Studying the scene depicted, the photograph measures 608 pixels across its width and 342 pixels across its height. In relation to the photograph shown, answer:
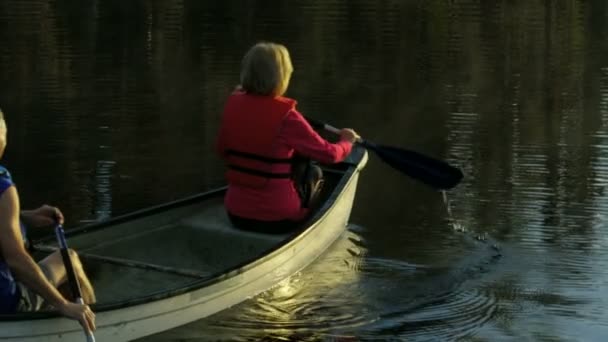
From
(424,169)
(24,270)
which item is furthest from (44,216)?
(424,169)

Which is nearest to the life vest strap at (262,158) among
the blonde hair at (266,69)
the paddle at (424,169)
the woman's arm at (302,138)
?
the woman's arm at (302,138)

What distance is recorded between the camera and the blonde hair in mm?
7961

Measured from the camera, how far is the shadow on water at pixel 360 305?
295 inches

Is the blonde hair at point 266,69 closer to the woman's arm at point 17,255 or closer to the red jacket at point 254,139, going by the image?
the red jacket at point 254,139

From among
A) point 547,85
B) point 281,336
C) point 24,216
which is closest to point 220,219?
point 281,336

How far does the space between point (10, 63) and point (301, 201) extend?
10.9 meters

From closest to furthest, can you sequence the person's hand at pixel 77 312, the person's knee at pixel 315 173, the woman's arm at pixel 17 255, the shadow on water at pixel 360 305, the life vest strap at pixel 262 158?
the woman's arm at pixel 17 255 → the person's hand at pixel 77 312 → the shadow on water at pixel 360 305 → the life vest strap at pixel 262 158 → the person's knee at pixel 315 173

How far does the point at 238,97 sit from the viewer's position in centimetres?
824

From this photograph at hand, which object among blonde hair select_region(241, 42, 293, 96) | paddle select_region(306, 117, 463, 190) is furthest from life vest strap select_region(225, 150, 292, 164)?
paddle select_region(306, 117, 463, 190)

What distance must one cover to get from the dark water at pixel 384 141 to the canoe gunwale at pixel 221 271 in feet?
1.04

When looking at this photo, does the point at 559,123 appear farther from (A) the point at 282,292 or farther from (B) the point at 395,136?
(A) the point at 282,292

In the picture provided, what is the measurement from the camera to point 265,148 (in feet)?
27.1

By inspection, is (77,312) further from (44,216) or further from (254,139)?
(254,139)

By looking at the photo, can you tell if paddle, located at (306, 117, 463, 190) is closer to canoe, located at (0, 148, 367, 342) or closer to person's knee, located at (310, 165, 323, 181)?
canoe, located at (0, 148, 367, 342)
